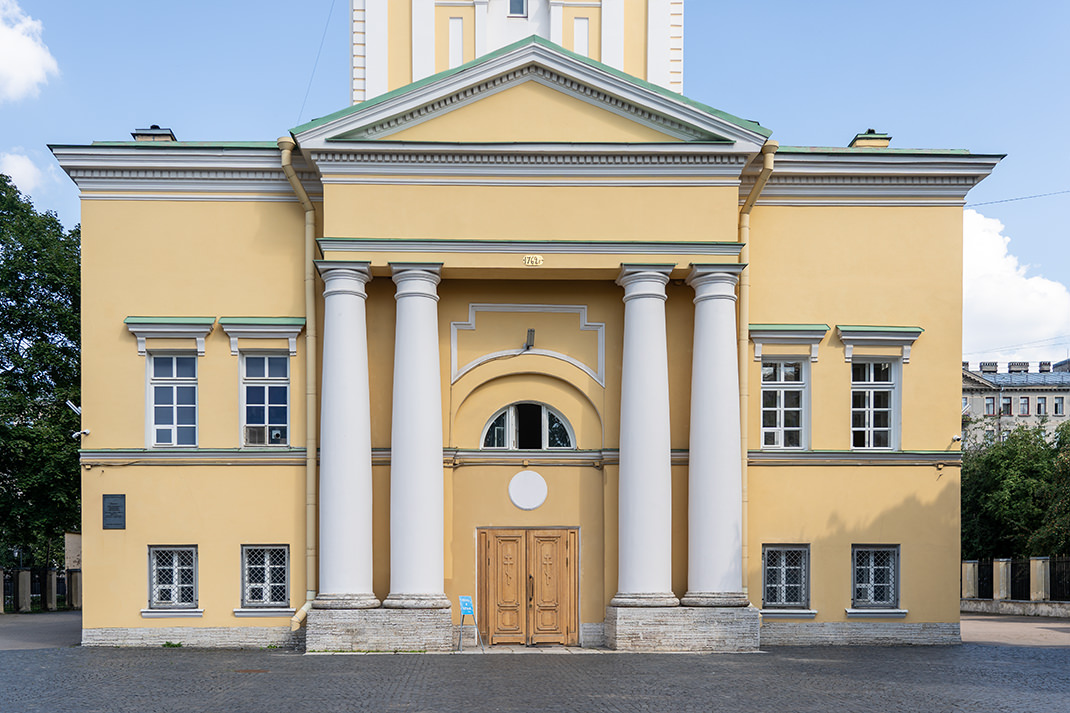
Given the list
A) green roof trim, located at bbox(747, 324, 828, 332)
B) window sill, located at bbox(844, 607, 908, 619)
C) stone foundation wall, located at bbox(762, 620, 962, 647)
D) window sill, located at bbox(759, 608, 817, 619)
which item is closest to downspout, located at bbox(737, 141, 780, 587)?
green roof trim, located at bbox(747, 324, 828, 332)

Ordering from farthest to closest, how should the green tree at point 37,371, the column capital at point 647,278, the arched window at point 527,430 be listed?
the green tree at point 37,371
the arched window at point 527,430
the column capital at point 647,278

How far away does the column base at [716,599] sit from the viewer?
15812 millimetres

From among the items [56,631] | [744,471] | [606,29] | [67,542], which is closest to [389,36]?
[606,29]

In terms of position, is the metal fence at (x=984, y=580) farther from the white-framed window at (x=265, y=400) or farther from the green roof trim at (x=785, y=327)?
the white-framed window at (x=265, y=400)

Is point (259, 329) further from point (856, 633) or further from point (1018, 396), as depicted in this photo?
point (1018, 396)

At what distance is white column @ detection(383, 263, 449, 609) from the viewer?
15695 millimetres

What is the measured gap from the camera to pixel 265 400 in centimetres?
1722

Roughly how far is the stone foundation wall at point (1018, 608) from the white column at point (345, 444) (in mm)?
16385

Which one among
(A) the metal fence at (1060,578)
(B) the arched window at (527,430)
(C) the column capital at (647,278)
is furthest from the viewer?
(A) the metal fence at (1060,578)

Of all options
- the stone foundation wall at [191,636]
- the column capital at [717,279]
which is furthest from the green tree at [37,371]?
the column capital at [717,279]

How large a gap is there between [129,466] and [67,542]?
722 inches

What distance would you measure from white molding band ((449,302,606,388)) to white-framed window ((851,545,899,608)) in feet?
18.1

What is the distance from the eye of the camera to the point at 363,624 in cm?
1540

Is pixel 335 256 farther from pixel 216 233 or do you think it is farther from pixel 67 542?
pixel 67 542
